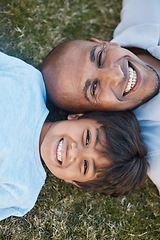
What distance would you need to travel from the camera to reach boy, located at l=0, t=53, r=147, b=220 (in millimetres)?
2363

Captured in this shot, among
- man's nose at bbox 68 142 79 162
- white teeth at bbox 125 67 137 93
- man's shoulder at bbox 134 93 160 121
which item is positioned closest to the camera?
man's nose at bbox 68 142 79 162

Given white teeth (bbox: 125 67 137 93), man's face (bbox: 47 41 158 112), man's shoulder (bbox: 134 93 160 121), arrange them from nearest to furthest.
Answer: man's face (bbox: 47 41 158 112)
white teeth (bbox: 125 67 137 93)
man's shoulder (bbox: 134 93 160 121)

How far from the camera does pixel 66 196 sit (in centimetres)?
310

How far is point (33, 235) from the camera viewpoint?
2852 millimetres

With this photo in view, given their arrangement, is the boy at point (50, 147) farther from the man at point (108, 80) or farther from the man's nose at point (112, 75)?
the man's nose at point (112, 75)

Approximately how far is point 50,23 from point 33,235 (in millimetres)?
2516

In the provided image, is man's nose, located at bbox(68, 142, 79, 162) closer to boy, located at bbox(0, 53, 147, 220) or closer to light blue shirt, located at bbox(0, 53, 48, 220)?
boy, located at bbox(0, 53, 147, 220)

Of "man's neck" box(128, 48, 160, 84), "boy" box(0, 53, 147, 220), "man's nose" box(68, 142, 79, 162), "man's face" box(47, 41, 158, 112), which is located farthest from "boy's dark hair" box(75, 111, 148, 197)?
"man's neck" box(128, 48, 160, 84)

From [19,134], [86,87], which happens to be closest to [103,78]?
[86,87]

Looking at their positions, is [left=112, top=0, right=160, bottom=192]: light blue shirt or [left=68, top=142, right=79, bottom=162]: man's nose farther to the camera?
[left=112, top=0, right=160, bottom=192]: light blue shirt

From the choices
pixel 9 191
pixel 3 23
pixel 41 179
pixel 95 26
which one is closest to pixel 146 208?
pixel 41 179

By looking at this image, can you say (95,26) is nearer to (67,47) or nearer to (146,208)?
(67,47)

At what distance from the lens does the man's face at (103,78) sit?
2465 millimetres

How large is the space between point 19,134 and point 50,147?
1.15 feet
